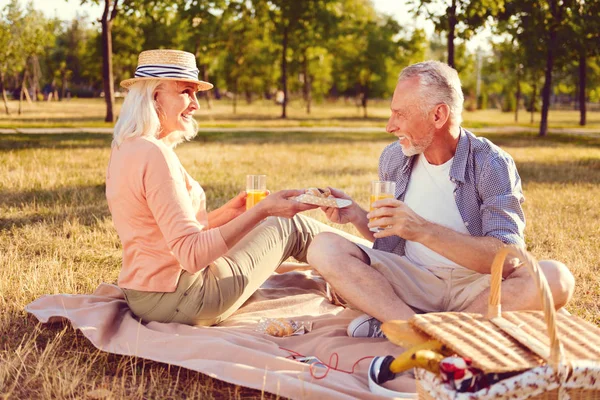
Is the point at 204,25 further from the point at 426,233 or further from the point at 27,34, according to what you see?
the point at 426,233

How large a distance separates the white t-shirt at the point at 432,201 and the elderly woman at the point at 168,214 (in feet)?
2.79

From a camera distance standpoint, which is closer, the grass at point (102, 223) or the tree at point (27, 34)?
the grass at point (102, 223)

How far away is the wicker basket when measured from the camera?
2717 millimetres

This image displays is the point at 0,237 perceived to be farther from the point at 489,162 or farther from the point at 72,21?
the point at 72,21

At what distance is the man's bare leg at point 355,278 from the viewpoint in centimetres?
416

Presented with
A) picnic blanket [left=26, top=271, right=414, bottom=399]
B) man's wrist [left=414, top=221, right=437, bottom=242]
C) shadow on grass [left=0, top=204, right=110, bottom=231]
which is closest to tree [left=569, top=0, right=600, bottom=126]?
shadow on grass [left=0, top=204, right=110, bottom=231]

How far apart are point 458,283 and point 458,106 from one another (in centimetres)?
111

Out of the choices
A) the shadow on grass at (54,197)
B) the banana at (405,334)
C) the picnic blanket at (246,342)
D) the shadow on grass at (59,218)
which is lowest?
the picnic blanket at (246,342)

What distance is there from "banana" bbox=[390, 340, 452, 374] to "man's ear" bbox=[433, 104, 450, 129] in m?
1.80

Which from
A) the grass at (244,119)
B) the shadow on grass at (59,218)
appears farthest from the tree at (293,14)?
the shadow on grass at (59,218)

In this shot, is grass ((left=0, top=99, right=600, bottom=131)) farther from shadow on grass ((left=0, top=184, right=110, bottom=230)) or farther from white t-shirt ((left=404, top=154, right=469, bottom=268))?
white t-shirt ((left=404, top=154, right=469, bottom=268))

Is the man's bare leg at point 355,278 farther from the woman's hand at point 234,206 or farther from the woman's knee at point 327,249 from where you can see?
the woman's hand at point 234,206

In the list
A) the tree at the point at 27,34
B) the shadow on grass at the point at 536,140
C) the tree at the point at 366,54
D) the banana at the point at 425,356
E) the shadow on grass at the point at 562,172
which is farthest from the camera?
the tree at the point at 366,54

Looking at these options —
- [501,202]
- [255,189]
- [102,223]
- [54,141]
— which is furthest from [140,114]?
[54,141]
